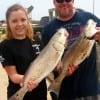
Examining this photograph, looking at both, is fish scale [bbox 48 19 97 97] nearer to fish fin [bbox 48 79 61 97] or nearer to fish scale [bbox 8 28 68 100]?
fish fin [bbox 48 79 61 97]

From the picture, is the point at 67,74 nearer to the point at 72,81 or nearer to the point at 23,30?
the point at 72,81

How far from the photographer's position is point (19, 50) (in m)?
5.98

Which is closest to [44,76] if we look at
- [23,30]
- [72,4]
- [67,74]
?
[67,74]

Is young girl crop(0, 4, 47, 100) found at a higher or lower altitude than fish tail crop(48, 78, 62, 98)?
higher

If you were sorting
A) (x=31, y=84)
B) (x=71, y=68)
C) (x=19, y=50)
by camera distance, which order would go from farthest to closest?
1. (x=19, y=50)
2. (x=71, y=68)
3. (x=31, y=84)

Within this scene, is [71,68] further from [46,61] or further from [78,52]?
[46,61]

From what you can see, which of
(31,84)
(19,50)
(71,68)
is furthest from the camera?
(19,50)

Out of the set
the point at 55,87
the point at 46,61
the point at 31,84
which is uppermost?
the point at 46,61

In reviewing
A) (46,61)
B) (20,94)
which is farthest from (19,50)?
(20,94)

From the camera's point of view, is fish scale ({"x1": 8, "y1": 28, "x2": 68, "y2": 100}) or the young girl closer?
fish scale ({"x1": 8, "y1": 28, "x2": 68, "y2": 100})

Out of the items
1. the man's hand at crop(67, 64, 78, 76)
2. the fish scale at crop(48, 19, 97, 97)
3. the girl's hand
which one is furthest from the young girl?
the man's hand at crop(67, 64, 78, 76)

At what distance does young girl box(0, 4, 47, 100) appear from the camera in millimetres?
5914

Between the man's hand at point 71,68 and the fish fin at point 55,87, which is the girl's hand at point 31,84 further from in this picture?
the man's hand at point 71,68

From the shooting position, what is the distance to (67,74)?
586cm
